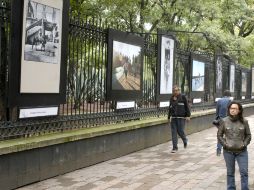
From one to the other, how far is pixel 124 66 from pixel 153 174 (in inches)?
135

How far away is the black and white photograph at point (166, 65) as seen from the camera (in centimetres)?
1395

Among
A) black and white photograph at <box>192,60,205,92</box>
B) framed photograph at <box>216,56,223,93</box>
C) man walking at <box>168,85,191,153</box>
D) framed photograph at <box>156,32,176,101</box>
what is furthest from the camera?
framed photograph at <box>216,56,223,93</box>

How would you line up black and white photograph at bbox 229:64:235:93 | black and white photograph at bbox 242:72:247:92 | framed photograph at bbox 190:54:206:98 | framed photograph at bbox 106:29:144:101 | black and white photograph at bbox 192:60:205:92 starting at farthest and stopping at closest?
black and white photograph at bbox 242:72:247:92
black and white photograph at bbox 229:64:235:93
black and white photograph at bbox 192:60:205:92
framed photograph at bbox 190:54:206:98
framed photograph at bbox 106:29:144:101

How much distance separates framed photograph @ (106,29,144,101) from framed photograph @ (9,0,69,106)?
207 cm

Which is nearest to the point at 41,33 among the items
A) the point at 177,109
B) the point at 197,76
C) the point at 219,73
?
the point at 177,109

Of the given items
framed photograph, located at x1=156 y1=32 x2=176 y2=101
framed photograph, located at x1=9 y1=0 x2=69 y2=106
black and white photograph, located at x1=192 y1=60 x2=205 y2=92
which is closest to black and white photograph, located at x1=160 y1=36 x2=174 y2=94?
framed photograph, located at x1=156 y1=32 x2=176 y2=101

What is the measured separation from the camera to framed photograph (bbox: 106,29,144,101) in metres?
10.8

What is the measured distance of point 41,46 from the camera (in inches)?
323

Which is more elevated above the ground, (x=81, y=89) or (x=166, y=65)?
(x=166, y=65)

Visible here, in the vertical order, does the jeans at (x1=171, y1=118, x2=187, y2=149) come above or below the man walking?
below

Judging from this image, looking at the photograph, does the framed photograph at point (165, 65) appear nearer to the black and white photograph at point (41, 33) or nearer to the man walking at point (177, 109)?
the man walking at point (177, 109)

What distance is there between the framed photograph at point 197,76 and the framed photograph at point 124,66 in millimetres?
5125

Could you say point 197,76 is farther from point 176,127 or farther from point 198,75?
point 176,127

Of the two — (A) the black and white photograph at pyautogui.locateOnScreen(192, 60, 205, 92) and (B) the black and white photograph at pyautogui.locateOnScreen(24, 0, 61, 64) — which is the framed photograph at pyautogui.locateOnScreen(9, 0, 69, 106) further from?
(A) the black and white photograph at pyautogui.locateOnScreen(192, 60, 205, 92)
